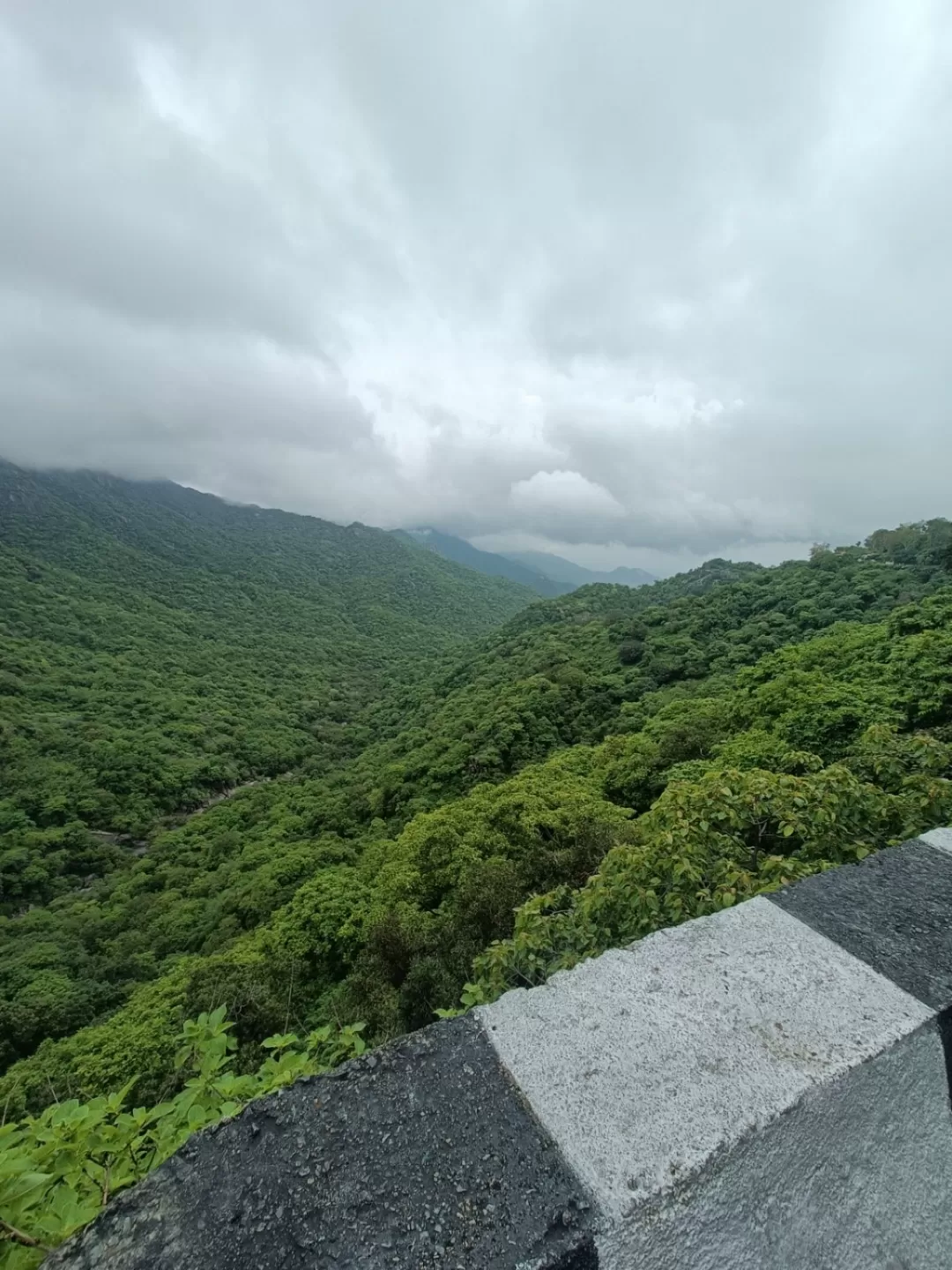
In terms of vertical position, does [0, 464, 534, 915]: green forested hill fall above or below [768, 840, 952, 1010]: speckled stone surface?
below

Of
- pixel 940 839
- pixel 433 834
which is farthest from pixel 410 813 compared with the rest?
pixel 940 839

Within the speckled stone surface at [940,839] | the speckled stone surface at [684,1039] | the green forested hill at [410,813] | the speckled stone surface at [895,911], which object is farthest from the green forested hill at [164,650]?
the speckled stone surface at [940,839]

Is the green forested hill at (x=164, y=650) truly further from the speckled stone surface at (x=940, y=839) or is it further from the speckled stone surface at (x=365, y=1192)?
the speckled stone surface at (x=940, y=839)

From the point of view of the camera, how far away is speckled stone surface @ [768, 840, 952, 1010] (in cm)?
144

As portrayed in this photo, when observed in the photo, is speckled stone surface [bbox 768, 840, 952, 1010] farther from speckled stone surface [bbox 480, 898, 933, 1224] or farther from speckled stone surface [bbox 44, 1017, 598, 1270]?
speckled stone surface [bbox 44, 1017, 598, 1270]

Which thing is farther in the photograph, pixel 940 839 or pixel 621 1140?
pixel 940 839

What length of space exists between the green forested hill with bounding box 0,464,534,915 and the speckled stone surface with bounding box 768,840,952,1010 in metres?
45.3

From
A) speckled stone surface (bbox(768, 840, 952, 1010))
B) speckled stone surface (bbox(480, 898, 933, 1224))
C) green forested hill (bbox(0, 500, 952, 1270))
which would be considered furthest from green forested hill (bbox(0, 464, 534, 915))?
speckled stone surface (bbox(768, 840, 952, 1010))

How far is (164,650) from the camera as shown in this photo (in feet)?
265

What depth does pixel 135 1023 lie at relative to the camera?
12719 mm

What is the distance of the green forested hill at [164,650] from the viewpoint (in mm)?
42438

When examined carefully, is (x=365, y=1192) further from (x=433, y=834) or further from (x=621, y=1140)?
(x=433, y=834)

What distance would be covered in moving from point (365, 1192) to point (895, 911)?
164 centimetres

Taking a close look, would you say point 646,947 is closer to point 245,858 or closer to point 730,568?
point 245,858
